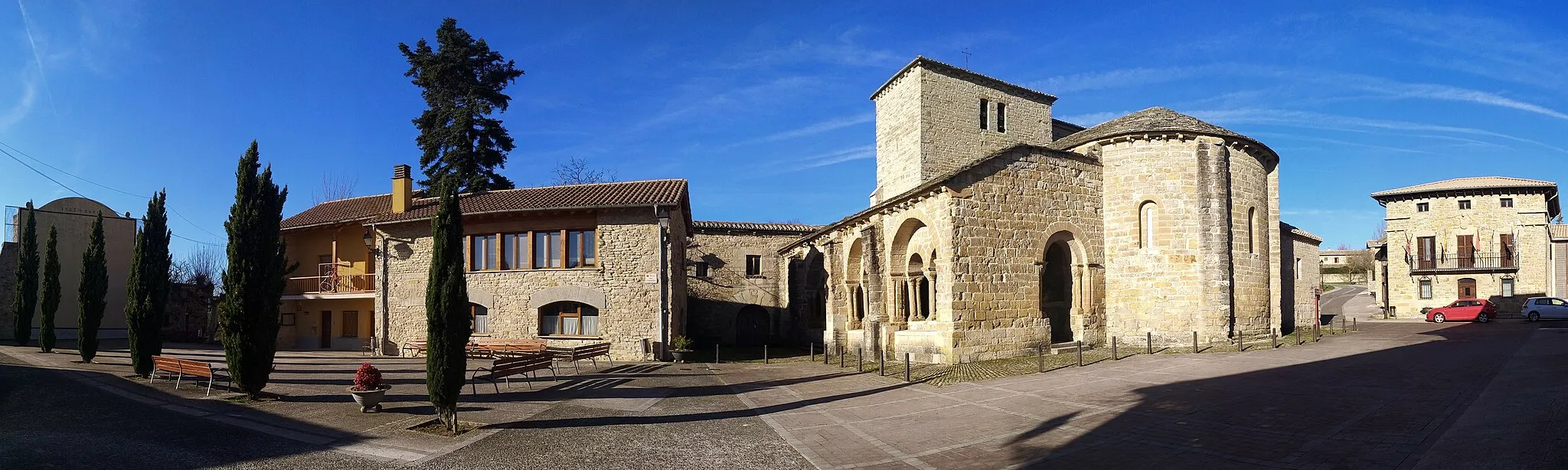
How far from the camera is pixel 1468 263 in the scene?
103 feet

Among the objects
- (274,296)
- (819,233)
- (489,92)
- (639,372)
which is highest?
(489,92)

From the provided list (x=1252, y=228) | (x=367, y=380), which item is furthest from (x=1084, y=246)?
(x=367, y=380)

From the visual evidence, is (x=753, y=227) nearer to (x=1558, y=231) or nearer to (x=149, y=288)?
(x=149, y=288)

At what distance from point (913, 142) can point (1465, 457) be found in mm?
19070

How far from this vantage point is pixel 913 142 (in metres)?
24.5

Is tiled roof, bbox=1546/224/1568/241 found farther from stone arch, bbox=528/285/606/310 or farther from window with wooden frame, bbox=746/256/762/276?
stone arch, bbox=528/285/606/310

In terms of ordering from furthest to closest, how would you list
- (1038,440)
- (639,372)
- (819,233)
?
(819,233), (639,372), (1038,440)

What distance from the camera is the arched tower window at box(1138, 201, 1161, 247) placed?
739 inches

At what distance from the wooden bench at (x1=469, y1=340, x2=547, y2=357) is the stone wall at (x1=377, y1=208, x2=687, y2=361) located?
1.39 meters

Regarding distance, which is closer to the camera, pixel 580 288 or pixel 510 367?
pixel 510 367

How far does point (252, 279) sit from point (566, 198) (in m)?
9.90

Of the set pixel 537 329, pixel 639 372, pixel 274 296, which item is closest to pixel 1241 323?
pixel 639 372

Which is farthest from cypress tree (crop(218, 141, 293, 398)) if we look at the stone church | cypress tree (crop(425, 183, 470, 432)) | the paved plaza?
the stone church

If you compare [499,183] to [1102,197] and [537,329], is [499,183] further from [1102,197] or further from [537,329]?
[1102,197]
